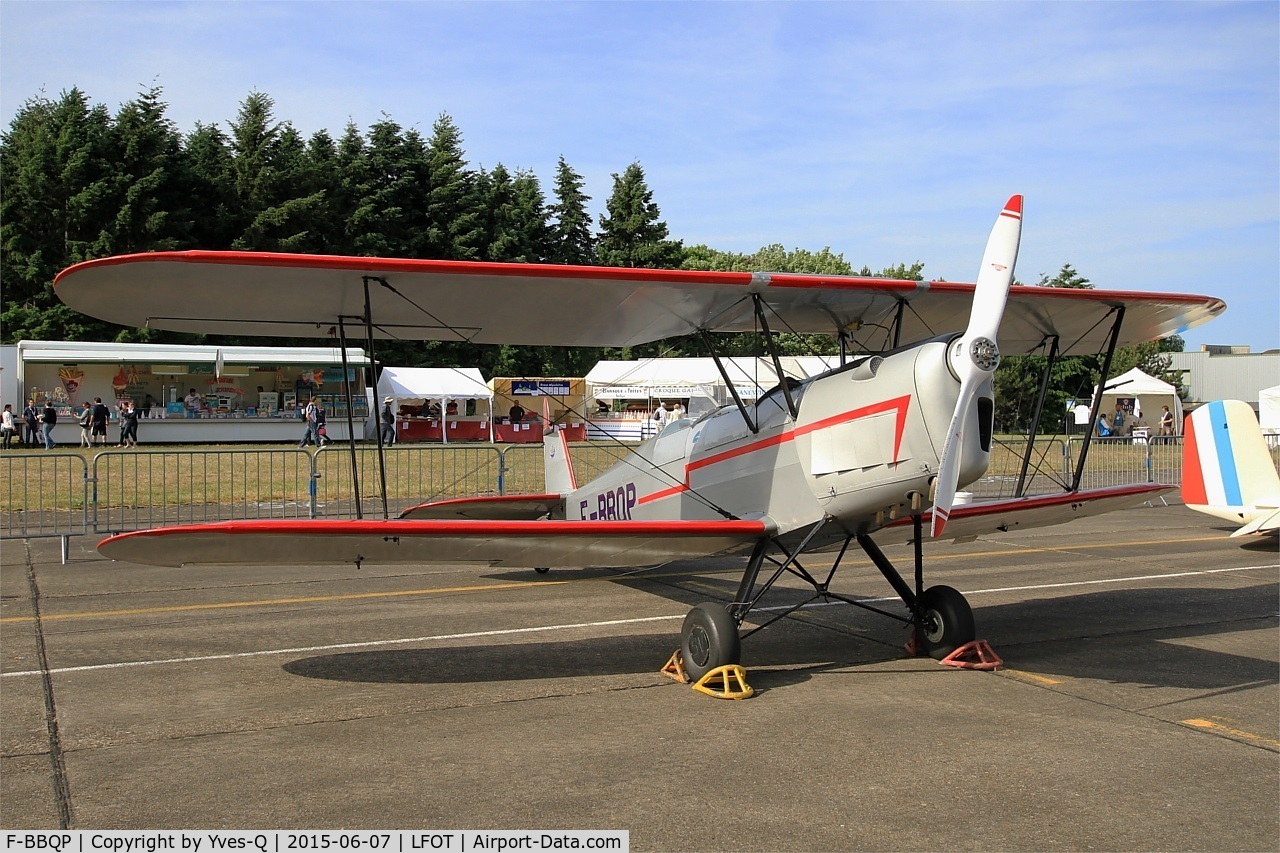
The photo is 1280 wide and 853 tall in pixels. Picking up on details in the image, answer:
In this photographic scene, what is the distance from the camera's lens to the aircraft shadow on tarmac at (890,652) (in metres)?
6.63

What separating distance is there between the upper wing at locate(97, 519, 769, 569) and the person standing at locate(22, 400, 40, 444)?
31.5m

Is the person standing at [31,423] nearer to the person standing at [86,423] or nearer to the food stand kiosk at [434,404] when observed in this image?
the person standing at [86,423]

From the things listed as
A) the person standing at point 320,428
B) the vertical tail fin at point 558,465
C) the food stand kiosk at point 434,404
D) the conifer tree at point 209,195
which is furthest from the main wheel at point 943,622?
the conifer tree at point 209,195

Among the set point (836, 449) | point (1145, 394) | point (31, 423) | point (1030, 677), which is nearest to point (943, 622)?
point (1030, 677)

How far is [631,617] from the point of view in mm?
8562

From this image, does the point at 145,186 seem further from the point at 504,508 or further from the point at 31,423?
the point at 504,508

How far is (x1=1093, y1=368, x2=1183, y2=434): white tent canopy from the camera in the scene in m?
42.7

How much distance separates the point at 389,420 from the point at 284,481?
19.7m

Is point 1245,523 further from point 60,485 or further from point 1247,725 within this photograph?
point 60,485

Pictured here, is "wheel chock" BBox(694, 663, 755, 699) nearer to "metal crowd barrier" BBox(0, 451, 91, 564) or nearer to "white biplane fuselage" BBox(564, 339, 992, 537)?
"white biplane fuselage" BBox(564, 339, 992, 537)

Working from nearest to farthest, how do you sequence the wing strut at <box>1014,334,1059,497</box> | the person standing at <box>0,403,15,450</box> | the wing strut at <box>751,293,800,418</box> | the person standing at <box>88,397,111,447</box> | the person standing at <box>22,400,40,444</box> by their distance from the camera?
the wing strut at <box>751,293,800,418</box>, the wing strut at <box>1014,334,1059,497</box>, the person standing at <box>0,403,15,450</box>, the person standing at <box>88,397,111,447</box>, the person standing at <box>22,400,40,444</box>

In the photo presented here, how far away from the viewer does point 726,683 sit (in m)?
6.09

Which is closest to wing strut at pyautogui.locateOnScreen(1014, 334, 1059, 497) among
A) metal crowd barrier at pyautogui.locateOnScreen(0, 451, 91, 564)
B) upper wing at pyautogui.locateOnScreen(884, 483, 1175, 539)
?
upper wing at pyautogui.locateOnScreen(884, 483, 1175, 539)

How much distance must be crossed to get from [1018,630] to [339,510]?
1080 cm
